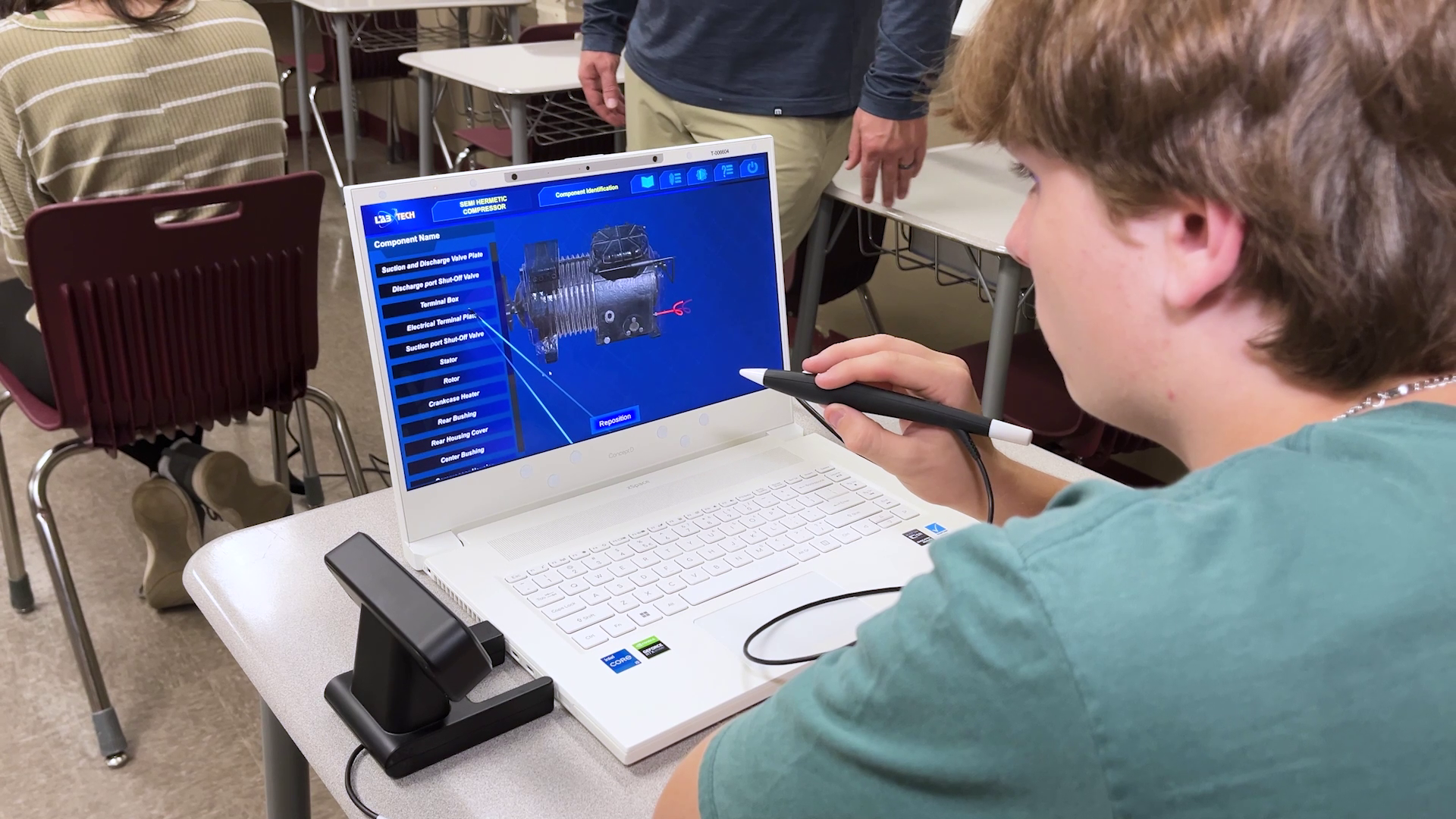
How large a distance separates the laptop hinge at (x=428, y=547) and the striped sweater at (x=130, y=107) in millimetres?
1154

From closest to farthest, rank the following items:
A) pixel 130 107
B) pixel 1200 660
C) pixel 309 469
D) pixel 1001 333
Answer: pixel 1200 660 → pixel 130 107 → pixel 1001 333 → pixel 309 469

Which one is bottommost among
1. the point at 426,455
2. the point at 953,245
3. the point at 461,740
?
the point at 953,245

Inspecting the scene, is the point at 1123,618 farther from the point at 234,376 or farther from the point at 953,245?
the point at 953,245

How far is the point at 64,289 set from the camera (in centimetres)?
150

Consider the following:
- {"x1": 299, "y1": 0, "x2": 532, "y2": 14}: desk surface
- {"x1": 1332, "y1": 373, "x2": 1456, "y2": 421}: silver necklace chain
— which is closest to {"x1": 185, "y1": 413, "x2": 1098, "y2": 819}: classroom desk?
{"x1": 1332, "y1": 373, "x2": 1456, "y2": 421}: silver necklace chain

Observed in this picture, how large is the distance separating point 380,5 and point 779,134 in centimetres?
269

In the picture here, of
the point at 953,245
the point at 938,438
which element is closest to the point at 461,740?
the point at 938,438

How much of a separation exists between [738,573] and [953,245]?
2380 millimetres

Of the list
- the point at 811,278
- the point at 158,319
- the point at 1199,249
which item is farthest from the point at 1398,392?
the point at 811,278

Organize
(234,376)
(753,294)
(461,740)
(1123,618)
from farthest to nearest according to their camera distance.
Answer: (234,376) → (753,294) → (461,740) → (1123,618)

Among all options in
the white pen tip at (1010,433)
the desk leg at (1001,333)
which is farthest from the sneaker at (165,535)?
the white pen tip at (1010,433)

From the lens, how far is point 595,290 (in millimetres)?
968

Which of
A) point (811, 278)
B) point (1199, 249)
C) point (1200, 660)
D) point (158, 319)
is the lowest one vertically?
point (811, 278)

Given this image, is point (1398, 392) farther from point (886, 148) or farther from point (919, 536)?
point (886, 148)
